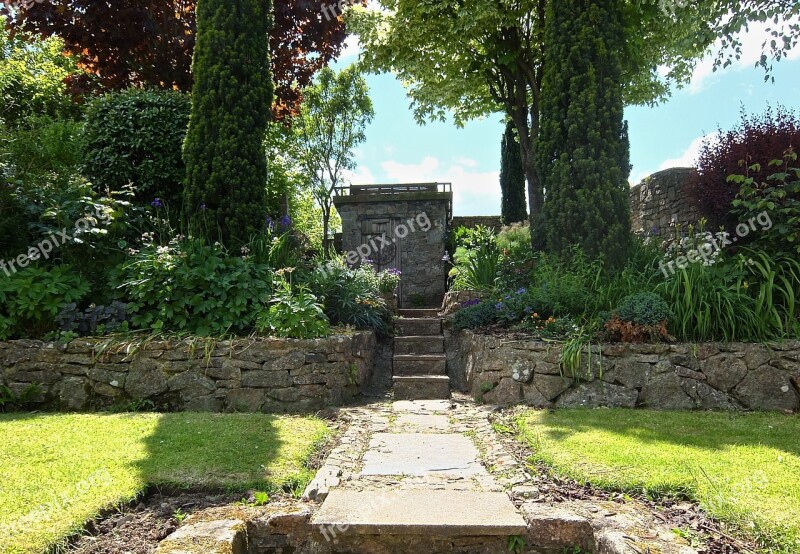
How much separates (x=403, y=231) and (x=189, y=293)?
6.23 meters

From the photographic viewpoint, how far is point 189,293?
5.49m

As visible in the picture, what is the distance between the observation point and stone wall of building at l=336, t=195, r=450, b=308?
36.0 ft

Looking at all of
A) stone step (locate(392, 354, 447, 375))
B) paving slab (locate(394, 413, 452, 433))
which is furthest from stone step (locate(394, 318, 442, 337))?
paving slab (locate(394, 413, 452, 433))

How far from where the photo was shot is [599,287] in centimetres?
596

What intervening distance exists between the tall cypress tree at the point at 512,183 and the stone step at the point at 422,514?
39.1 ft

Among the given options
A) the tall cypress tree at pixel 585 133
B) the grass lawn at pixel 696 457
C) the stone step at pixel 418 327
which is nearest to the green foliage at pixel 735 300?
the grass lawn at pixel 696 457

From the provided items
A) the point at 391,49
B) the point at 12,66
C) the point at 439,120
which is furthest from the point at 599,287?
the point at 12,66

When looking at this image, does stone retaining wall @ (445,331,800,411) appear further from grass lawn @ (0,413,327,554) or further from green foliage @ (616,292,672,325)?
grass lawn @ (0,413,327,554)

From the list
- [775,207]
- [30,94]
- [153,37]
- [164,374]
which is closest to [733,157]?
[775,207]

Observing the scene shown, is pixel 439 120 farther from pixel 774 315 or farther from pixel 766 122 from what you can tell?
pixel 774 315

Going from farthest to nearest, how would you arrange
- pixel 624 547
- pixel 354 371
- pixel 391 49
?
pixel 391 49
pixel 354 371
pixel 624 547

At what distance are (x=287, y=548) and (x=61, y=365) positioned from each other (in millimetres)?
3568

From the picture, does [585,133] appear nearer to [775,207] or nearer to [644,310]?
[775,207]

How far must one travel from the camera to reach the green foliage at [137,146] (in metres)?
6.78
